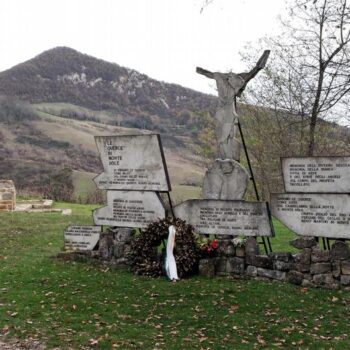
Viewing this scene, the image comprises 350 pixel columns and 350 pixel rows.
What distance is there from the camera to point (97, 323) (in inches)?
305

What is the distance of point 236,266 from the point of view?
1039 cm

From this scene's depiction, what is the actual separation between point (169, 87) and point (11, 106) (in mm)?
24035

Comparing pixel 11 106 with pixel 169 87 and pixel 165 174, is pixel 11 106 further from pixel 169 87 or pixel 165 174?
pixel 165 174

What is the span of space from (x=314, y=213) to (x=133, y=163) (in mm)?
4061

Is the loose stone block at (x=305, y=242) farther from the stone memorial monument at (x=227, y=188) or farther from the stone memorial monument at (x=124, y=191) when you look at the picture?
the stone memorial monument at (x=124, y=191)

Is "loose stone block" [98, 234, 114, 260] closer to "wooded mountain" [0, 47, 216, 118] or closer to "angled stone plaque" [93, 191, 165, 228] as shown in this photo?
"angled stone plaque" [93, 191, 165, 228]

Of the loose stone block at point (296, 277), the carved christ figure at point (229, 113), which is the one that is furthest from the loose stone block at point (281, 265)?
the carved christ figure at point (229, 113)

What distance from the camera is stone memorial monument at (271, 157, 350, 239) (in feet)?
31.8

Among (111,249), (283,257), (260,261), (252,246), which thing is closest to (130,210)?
(111,249)

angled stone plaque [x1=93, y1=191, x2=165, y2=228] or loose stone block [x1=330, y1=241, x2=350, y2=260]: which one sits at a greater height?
angled stone plaque [x1=93, y1=191, x2=165, y2=228]

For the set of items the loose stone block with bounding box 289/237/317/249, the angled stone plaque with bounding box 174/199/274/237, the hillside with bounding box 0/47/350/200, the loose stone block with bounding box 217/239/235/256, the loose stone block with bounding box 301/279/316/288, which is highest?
the hillside with bounding box 0/47/350/200

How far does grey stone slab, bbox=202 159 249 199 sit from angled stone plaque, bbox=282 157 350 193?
0.92 metres

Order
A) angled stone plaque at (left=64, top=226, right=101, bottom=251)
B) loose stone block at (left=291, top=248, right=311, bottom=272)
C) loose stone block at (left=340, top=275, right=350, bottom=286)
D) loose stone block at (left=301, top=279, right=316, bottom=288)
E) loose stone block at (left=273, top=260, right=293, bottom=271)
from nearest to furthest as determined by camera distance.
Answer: loose stone block at (left=340, top=275, right=350, bottom=286), loose stone block at (left=301, top=279, right=316, bottom=288), loose stone block at (left=291, top=248, right=311, bottom=272), loose stone block at (left=273, top=260, right=293, bottom=271), angled stone plaque at (left=64, top=226, right=101, bottom=251)

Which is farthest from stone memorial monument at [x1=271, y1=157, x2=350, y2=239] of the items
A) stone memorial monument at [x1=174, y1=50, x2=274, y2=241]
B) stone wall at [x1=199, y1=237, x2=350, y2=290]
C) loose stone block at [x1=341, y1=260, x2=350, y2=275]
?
stone memorial monument at [x1=174, y1=50, x2=274, y2=241]
